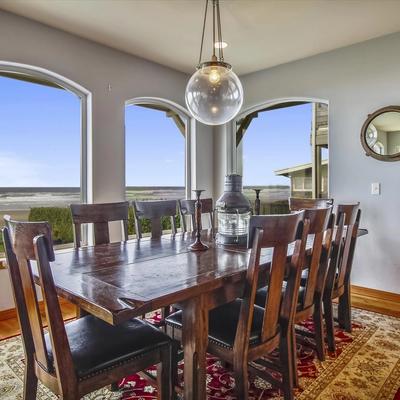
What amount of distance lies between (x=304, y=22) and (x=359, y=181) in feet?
5.53

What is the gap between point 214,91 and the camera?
258 cm

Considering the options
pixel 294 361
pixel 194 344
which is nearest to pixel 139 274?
pixel 194 344

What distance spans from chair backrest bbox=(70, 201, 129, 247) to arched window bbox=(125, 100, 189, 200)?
1435 millimetres

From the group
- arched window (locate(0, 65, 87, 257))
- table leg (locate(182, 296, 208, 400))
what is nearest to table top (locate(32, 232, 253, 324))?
table leg (locate(182, 296, 208, 400))

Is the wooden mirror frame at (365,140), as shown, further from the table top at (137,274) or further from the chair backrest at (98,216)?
the chair backrest at (98,216)

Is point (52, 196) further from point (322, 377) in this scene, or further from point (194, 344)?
point (322, 377)

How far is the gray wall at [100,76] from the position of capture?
10.0ft

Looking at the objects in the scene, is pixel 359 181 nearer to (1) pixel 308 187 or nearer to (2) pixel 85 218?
(1) pixel 308 187

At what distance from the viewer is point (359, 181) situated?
143 inches

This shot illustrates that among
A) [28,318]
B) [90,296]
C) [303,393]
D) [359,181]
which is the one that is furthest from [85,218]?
[359,181]

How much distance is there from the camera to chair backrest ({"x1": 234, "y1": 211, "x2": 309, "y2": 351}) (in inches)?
59.2

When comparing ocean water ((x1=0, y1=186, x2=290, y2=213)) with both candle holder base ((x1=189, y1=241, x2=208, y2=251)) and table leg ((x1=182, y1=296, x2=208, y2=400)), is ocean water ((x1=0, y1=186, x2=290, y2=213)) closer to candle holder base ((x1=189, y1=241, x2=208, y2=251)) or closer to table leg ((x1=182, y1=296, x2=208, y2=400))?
candle holder base ((x1=189, y1=241, x2=208, y2=251))

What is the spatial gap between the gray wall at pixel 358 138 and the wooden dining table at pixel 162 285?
212cm

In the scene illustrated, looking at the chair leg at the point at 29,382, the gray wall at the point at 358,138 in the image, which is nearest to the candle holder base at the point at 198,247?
the chair leg at the point at 29,382
